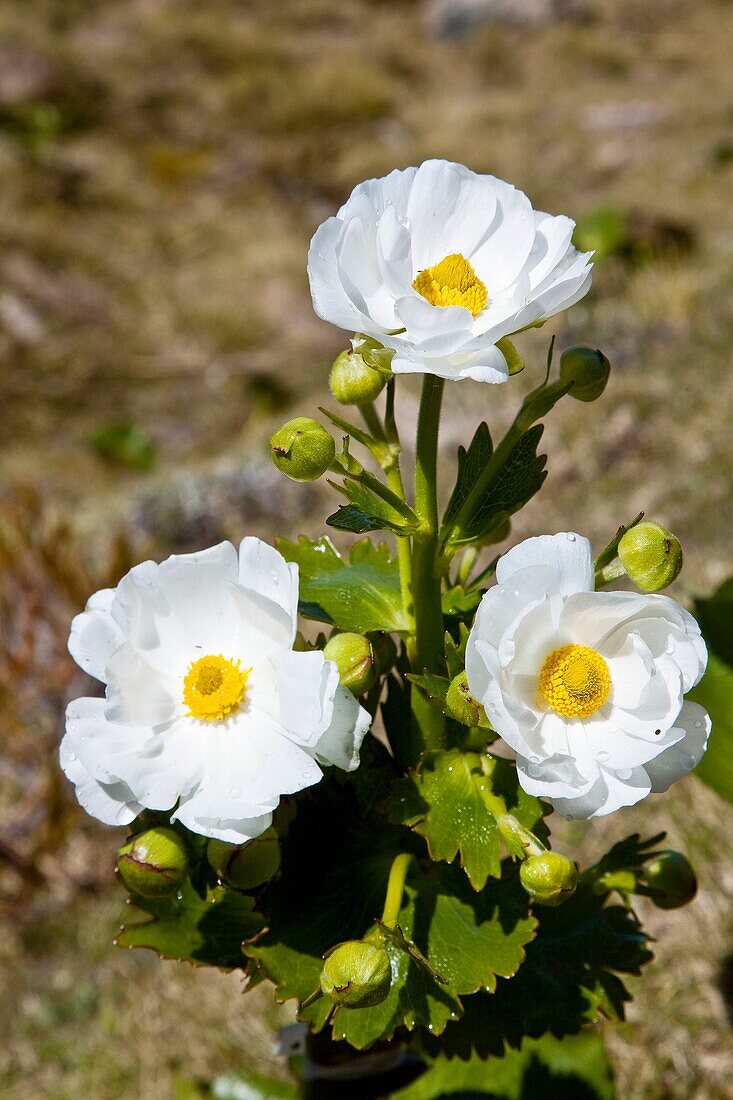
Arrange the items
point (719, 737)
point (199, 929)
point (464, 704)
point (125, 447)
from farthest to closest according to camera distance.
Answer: point (125, 447) < point (719, 737) < point (199, 929) < point (464, 704)

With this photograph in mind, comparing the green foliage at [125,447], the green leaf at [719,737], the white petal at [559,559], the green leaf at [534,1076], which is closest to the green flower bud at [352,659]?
the white petal at [559,559]

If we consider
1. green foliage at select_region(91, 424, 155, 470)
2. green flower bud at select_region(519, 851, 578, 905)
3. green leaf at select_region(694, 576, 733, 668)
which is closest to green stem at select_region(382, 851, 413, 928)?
green flower bud at select_region(519, 851, 578, 905)

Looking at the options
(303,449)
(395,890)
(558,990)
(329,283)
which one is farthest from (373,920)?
(329,283)

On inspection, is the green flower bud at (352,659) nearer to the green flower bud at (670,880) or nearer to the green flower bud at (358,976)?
the green flower bud at (358,976)

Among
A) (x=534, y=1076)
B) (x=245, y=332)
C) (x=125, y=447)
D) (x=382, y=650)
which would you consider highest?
(x=382, y=650)

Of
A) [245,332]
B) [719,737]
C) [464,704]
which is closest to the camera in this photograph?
[464,704]

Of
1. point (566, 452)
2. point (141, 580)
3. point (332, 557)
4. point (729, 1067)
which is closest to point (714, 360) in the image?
point (566, 452)

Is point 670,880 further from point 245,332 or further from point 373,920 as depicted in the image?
point 245,332

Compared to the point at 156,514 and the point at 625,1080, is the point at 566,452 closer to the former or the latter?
the point at 156,514

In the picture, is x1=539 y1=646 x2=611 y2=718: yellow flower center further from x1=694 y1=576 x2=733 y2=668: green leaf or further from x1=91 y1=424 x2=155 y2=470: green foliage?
x1=91 y1=424 x2=155 y2=470: green foliage
